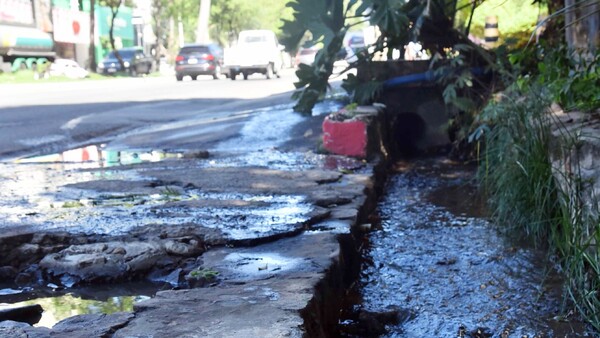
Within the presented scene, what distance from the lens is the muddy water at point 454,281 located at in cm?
319

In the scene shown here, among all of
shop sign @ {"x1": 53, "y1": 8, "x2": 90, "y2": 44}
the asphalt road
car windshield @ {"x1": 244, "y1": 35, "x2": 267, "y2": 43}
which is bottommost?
the asphalt road

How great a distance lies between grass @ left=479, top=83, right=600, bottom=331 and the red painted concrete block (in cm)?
180

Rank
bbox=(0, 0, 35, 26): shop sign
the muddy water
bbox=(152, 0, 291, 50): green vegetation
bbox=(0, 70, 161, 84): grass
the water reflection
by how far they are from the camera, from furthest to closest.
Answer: bbox=(152, 0, 291, 50): green vegetation < bbox=(0, 0, 35, 26): shop sign < bbox=(0, 70, 161, 84): grass < the muddy water < the water reflection

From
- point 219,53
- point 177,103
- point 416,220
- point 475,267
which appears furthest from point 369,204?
point 219,53

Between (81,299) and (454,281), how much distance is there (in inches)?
64.7

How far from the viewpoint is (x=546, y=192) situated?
13.7 feet

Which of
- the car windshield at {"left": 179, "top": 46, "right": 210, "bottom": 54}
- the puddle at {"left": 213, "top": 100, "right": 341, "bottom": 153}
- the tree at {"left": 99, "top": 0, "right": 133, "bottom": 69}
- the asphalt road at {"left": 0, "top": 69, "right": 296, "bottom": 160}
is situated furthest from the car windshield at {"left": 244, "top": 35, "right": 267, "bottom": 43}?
the puddle at {"left": 213, "top": 100, "right": 341, "bottom": 153}

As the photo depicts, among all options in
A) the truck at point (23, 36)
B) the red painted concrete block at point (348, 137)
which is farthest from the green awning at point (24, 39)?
the red painted concrete block at point (348, 137)

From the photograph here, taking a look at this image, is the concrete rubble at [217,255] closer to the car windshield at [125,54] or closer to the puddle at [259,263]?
the puddle at [259,263]

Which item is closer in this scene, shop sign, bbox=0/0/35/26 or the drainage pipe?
the drainage pipe

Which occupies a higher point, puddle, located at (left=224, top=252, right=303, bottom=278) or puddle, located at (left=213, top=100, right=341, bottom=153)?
puddle, located at (left=224, top=252, right=303, bottom=278)

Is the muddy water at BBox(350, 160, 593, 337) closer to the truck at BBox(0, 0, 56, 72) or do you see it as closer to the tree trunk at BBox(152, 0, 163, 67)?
the truck at BBox(0, 0, 56, 72)

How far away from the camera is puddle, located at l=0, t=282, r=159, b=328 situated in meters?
3.07

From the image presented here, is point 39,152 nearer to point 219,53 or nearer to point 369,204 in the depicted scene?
point 369,204
